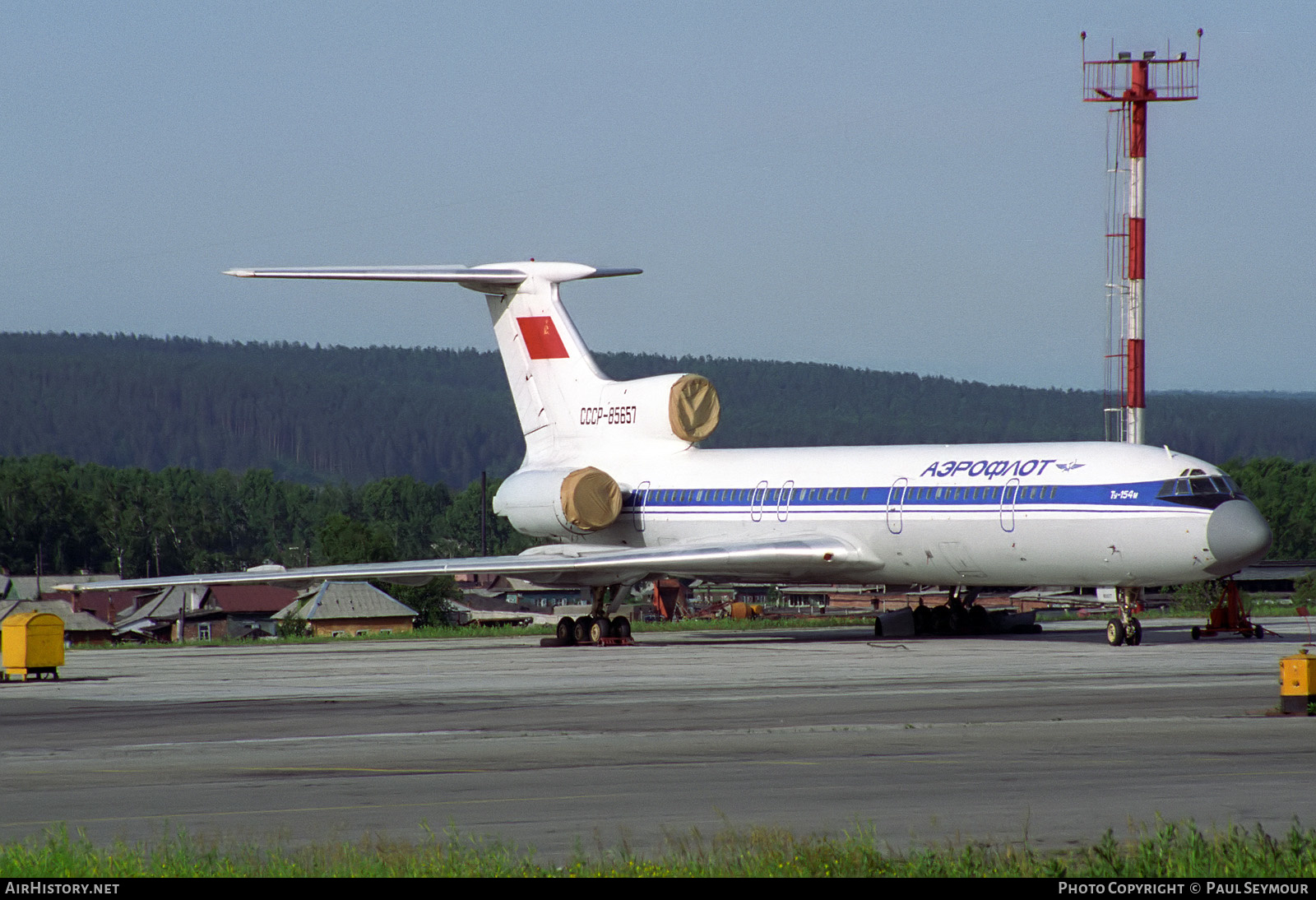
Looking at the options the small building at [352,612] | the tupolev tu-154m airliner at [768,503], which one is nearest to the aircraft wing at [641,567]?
the tupolev tu-154m airliner at [768,503]

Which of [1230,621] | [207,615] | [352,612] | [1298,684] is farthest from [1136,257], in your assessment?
[207,615]

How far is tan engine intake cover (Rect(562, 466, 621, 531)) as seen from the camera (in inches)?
1565

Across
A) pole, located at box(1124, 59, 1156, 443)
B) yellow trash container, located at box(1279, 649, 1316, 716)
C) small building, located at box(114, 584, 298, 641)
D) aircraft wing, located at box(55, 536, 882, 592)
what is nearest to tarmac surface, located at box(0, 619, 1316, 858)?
yellow trash container, located at box(1279, 649, 1316, 716)

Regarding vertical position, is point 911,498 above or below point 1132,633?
above

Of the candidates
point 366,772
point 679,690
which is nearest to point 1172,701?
point 679,690

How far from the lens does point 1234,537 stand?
97.7ft

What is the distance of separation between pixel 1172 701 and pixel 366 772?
383 inches

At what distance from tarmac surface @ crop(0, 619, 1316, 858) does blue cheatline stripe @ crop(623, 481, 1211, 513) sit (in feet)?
11.2

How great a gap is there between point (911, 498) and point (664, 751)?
64.6 feet

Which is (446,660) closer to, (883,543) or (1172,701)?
(883,543)

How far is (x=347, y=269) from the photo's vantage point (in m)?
39.2

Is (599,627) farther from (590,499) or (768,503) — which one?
(768,503)

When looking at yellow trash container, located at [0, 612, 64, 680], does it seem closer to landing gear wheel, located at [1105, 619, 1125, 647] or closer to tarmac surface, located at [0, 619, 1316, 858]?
tarmac surface, located at [0, 619, 1316, 858]

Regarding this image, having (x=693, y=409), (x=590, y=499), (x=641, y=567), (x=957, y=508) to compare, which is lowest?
(x=641, y=567)
